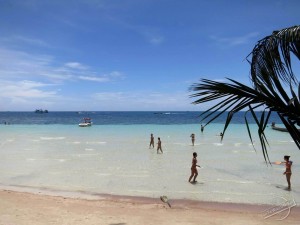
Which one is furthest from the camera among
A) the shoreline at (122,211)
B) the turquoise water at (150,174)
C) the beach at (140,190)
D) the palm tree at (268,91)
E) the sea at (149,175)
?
the turquoise water at (150,174)

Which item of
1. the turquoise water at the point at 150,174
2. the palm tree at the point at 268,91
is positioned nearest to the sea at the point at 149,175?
the turquoise water at the point at 150,174

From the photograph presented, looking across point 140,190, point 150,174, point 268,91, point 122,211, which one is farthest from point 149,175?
point 268,91

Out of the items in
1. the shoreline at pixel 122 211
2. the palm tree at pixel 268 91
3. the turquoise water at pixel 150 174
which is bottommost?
the shoreline at pixel 122 211

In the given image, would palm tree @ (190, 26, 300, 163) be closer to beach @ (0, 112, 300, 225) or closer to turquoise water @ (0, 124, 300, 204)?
beach @ (0, 112, 300, 225)

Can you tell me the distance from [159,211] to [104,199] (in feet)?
9.36

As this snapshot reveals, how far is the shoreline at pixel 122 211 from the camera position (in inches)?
420

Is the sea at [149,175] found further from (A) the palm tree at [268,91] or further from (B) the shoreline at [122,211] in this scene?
(A) the palm tree at [268,91]

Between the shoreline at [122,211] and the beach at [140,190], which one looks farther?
the beach at [140,190]

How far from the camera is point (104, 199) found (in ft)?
44.5

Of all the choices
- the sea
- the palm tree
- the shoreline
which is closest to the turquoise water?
the sea

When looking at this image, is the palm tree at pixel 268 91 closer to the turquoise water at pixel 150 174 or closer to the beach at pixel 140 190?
the beach at pixel 140 190

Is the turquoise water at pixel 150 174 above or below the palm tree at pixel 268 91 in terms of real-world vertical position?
below

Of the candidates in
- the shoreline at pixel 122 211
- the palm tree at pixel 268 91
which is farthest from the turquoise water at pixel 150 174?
the palm tree at pixel 268 91

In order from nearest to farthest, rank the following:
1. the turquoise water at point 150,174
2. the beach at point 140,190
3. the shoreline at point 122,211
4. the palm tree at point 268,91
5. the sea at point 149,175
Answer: the palm tree at point 268,91, the shoreline at point 122,211, the beach at point 140,190, the sea at point 149,175, the turquoise water at point 150,174
